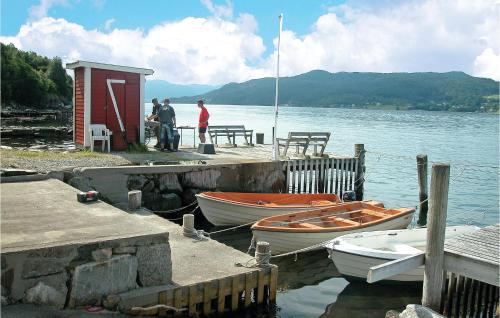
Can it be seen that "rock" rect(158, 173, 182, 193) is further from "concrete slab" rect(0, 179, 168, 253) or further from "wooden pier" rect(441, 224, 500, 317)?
"wooden pier" rect(441, 224, 500, 317)

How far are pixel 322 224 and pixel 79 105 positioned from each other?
10.1m

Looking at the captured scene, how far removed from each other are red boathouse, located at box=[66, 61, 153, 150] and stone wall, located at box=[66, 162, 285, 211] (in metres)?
4.23

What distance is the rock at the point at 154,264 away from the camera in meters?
6.89

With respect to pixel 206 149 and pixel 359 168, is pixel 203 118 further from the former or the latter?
pixel 359 168

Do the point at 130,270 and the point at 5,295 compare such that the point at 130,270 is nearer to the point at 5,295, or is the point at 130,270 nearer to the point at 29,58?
the point at 5,295

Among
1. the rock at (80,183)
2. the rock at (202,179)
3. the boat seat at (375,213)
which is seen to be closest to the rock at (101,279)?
the rock at (80,183)

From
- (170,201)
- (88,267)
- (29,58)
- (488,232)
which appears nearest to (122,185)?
(170,201)

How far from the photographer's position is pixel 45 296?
6.16 m

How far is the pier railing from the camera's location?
17.8 m

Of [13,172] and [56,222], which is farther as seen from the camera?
[13,172]

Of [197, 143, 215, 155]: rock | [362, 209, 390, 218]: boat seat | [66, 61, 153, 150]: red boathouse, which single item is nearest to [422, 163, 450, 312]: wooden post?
[362, 209, 390, 218]: boat seat

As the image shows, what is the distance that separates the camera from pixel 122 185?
1361 centimetres

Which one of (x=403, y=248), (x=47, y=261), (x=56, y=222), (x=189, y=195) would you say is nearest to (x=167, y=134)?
(x=189, y=195)

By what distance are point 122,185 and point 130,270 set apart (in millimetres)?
7106
